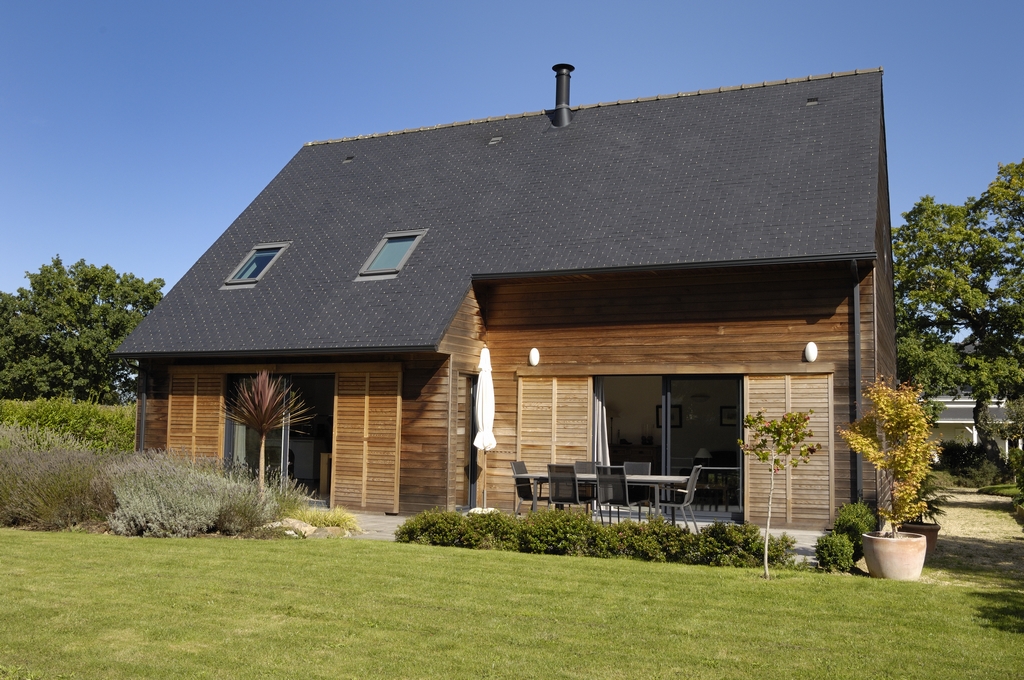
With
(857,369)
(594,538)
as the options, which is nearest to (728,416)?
(857,369)

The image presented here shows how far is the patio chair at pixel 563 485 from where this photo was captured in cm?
1102

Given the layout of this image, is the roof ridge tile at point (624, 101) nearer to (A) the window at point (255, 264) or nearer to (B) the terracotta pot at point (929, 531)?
(A) the window at point (255, 264)

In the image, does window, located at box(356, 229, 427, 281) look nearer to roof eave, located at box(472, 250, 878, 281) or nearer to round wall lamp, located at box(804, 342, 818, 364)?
roof eave, located at box(472, 250, 878, 281)

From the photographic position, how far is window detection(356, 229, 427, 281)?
14707 mm

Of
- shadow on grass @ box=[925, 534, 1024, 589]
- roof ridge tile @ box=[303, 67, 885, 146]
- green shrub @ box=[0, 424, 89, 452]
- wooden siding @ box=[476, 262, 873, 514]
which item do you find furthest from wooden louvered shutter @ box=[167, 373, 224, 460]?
shadow on grass @ box=[925, 534, 1024, 589]

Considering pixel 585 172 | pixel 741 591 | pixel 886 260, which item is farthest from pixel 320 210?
pixel 741 591

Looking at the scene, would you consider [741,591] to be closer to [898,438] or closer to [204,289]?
[898,438]

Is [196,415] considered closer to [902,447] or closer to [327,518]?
[327,518]

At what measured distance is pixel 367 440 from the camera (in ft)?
44.7

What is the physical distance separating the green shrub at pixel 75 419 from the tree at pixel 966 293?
19462 millimetres

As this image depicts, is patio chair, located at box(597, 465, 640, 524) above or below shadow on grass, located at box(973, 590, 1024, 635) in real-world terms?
above

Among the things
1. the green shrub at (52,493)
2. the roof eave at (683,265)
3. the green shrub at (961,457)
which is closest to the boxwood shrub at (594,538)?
the roof eave at (683,265)

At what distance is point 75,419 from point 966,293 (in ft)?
73.0

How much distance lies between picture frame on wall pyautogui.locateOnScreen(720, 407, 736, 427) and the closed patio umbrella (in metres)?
5.78
